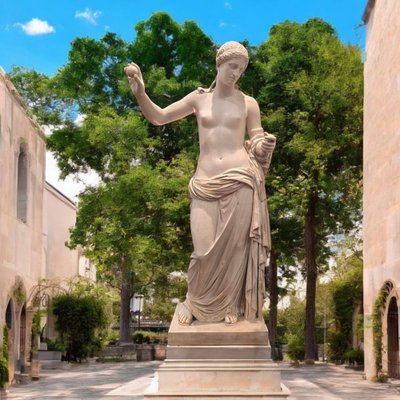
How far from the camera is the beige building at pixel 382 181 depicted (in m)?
18.2

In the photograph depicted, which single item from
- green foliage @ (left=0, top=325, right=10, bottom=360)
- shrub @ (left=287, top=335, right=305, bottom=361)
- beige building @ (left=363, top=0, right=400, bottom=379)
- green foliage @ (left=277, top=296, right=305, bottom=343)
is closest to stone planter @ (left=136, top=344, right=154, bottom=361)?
shrub @ (left=287, top=335, right=305, bottom=361)

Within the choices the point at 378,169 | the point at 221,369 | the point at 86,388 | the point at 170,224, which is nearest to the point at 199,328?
the point at 221,369

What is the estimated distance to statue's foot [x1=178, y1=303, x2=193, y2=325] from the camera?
7793 millimetres

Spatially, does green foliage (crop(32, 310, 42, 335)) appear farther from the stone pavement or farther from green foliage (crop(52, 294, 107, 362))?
green foliage (crop(52, 294, 107, 362))

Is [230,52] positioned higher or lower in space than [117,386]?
higher

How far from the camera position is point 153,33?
88.9 ft

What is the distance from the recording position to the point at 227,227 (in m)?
7.86

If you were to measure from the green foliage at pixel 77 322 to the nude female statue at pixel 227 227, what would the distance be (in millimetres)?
23359

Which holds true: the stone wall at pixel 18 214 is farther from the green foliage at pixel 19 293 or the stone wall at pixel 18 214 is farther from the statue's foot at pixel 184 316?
the statue's foot at pixel 184 316

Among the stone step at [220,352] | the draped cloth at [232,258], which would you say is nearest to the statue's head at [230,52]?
the draped cloth at [232,258]

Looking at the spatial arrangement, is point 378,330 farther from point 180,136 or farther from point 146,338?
point 146,338

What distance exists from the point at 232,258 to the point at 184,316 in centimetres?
74

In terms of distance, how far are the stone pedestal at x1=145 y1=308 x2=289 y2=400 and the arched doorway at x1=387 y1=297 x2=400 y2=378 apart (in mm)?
12279

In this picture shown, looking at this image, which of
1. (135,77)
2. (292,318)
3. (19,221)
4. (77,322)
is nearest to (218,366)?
(135,77)
